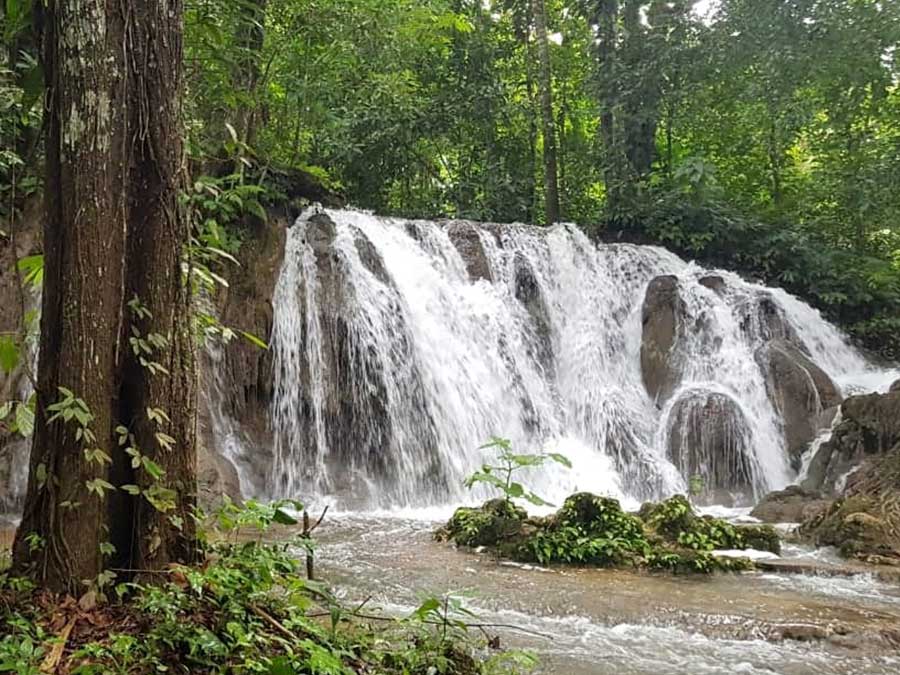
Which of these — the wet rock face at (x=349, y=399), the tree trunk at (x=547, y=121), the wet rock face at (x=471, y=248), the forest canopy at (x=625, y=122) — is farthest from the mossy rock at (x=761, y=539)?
the tree trunk at (x=547, y=121)

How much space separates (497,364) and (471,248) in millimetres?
2547

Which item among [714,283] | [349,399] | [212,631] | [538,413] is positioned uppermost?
[714,283]

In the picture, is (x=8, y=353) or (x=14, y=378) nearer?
(x=8, y=353)

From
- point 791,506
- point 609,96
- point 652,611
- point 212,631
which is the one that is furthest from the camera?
point 609,96

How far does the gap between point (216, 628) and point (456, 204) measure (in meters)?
16.6

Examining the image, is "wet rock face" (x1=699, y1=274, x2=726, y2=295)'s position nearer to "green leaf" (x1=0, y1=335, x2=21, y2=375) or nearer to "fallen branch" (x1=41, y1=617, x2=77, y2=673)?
"green leaf" (x1=0, y1=335, x2=21, y2=375)

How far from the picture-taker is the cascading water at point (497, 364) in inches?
393

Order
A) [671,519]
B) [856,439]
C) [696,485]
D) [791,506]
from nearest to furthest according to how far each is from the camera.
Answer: [671,519]
[791,506]
[856,439]
[696,485]

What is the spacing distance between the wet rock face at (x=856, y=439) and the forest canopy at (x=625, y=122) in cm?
407

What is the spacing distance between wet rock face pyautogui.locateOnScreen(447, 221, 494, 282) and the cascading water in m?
0.03

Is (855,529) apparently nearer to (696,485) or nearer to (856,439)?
(856,439)

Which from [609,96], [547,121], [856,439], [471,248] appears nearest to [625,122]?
[609,96]

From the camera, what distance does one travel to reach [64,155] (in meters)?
2.75

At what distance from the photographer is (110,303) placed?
2740 mm
